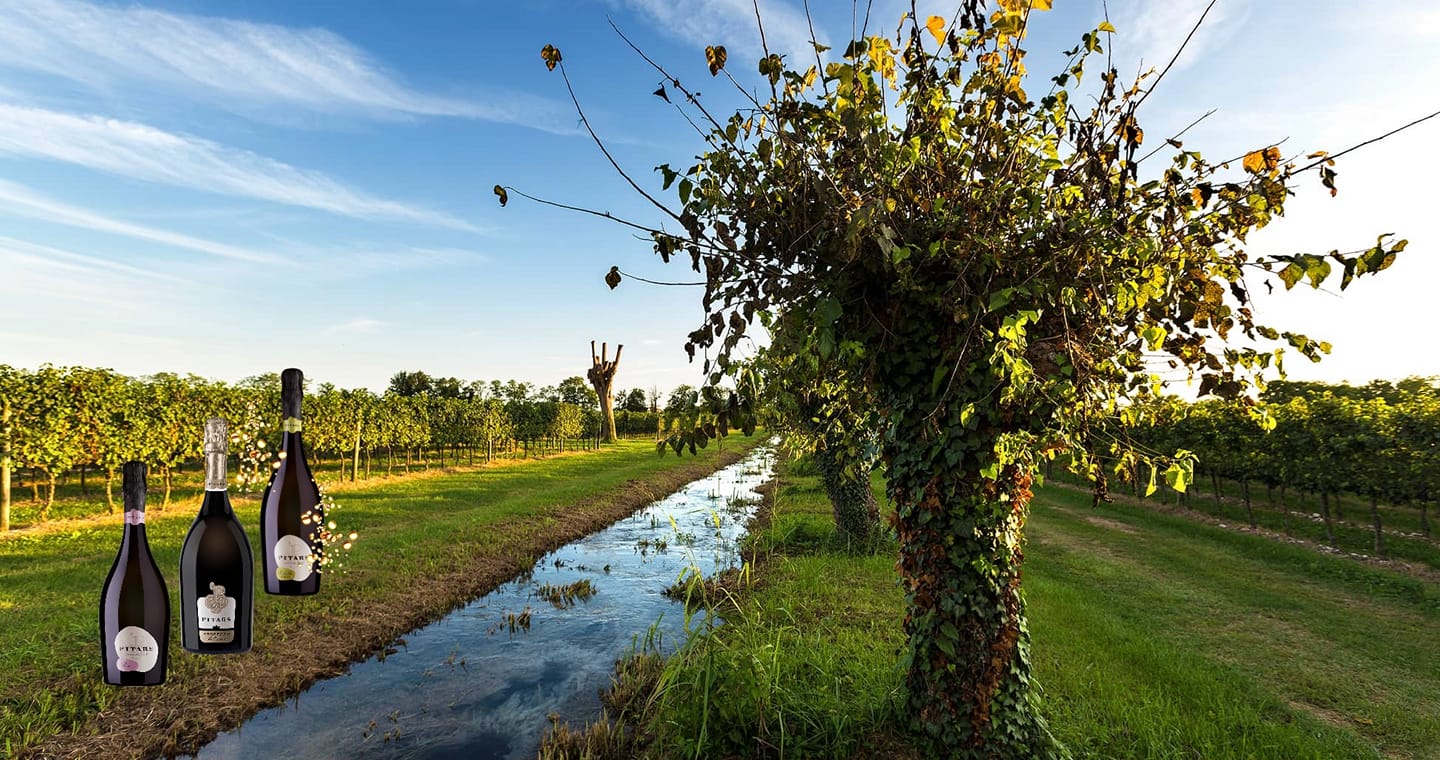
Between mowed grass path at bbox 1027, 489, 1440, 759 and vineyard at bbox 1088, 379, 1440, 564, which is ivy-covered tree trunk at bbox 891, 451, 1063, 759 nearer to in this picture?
mowed grass path at bbox 1027, 489, 1440, 759

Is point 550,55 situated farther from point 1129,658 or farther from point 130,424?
point 130,424

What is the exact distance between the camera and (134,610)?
1799mm

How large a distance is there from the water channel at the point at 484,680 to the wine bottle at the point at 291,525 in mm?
4029

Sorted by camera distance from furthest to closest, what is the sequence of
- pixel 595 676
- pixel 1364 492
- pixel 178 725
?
1. pixel 1364 492
2. pixel 595 676
3. pixel 178 725

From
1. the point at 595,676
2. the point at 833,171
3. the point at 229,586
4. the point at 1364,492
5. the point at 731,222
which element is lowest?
the point at 595,676

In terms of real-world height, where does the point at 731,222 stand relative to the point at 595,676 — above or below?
above

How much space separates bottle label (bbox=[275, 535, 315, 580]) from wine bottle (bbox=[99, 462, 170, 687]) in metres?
0.24

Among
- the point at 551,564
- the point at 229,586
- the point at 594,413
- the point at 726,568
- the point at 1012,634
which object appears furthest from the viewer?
the point at 594,413

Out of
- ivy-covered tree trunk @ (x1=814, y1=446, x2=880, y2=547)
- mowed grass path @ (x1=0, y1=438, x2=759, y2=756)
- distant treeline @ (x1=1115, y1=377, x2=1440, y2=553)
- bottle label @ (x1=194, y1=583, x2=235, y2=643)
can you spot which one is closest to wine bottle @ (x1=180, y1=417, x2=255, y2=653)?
bottle label @ (x1=194, y1=583, x2=235, y2=643)

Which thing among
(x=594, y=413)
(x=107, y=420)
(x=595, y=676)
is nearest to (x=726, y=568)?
(x=595, y=676)

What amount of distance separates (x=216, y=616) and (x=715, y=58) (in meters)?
2.81

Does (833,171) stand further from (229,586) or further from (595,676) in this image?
(595,676)

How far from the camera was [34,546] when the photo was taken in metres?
13.5

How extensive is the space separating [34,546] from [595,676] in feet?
45.7
